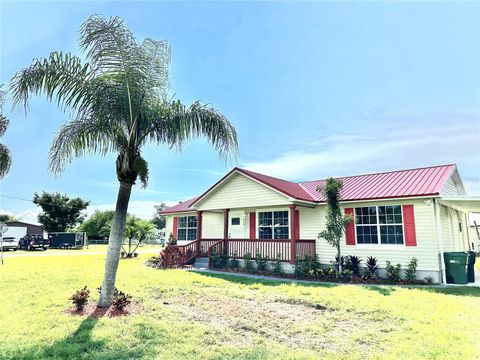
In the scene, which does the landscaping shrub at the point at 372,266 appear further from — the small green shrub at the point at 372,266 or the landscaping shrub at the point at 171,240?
the landscaping shrub at the point at 171,240

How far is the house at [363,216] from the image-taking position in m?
11.6

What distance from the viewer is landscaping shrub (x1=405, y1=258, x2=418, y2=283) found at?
11.4 m

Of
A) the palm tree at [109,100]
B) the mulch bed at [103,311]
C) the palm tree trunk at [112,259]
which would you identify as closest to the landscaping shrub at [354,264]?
the mulch bed at [103,311]

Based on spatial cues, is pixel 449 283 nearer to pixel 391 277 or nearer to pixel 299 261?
pixel 391 277

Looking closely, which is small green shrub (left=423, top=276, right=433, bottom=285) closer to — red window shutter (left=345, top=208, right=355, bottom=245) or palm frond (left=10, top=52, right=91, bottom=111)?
red window shutter (left=345, top=208, right=355, bottom=245)

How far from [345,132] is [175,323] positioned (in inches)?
563

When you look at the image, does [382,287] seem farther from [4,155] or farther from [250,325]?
[4,155]

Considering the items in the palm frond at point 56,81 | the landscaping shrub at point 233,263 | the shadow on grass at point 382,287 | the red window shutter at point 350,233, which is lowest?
the shadow on grass at point 382,287

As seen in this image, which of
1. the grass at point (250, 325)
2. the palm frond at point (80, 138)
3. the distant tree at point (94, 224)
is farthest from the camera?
the distant tree at point (94, 224)

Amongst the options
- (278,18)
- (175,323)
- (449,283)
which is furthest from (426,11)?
(175,323)

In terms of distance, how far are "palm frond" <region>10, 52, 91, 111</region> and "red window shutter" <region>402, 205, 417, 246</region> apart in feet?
39.7

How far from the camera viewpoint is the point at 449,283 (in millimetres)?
11180

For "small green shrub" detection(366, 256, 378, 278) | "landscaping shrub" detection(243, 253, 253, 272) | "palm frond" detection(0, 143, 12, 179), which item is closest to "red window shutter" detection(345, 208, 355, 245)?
"small green shrub" detection(366, 256, 378, 278)

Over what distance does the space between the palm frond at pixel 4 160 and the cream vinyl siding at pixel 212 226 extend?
1141cm
